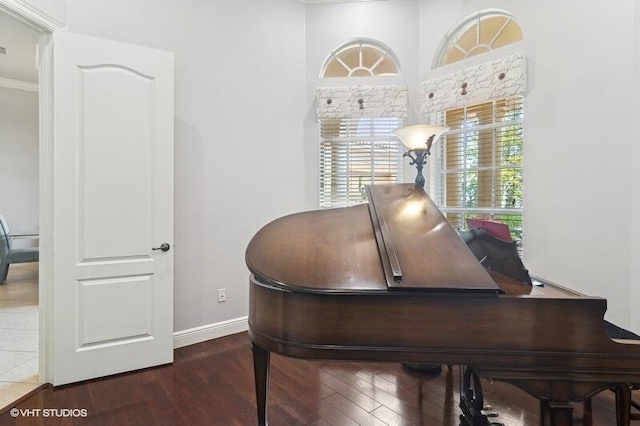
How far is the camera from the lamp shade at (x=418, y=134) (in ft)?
7.03

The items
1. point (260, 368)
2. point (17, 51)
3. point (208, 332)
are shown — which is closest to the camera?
point (260, 368)

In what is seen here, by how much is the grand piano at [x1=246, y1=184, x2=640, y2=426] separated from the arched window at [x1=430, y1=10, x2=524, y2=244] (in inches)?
73.5

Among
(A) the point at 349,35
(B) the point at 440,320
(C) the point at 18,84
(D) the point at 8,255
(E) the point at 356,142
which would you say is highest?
(C) the point at 18,84

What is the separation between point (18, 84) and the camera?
216 inches

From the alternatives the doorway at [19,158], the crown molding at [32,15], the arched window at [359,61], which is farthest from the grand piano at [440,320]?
the doorway at [19,158]

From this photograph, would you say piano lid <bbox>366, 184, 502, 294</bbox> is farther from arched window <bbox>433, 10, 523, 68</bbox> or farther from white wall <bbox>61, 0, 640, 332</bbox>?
arched window <bbox>433, 10, 523, 68</bbox>

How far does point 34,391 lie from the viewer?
210 centimetres

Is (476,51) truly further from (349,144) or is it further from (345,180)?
(345,180)

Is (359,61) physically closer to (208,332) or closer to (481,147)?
(481,147)

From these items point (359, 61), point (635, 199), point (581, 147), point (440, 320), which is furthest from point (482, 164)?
point (440, 320)

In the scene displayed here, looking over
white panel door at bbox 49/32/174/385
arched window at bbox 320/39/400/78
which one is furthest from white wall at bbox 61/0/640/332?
white panel door at bbox 49/32/174/385

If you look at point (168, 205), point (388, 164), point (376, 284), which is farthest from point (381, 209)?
point (388, 164)

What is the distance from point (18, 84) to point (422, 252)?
7295mm

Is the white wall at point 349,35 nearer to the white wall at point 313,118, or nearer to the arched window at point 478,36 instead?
the white wall at point 313,118
